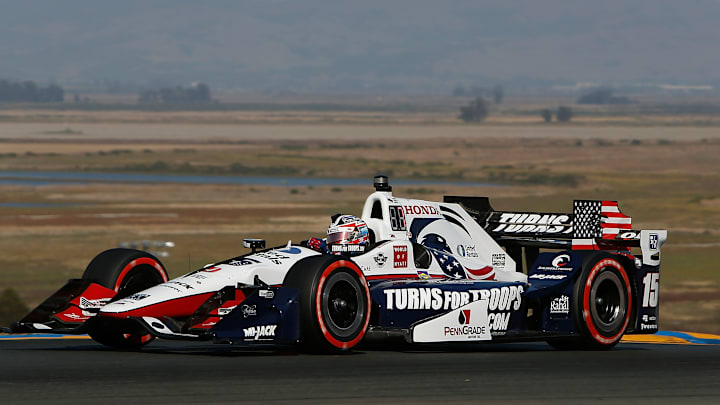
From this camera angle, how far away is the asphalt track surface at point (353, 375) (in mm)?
11164

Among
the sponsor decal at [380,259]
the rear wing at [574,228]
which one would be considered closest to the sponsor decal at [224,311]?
the sponsor decal at [380,259]

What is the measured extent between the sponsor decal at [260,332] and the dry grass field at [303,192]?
1592 millimetres

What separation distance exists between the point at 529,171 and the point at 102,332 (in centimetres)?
9851

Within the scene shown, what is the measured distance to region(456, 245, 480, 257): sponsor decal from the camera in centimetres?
1678

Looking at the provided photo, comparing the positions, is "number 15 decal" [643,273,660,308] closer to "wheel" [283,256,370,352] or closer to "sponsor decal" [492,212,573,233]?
"sponsor decal" [492,212,573,233]

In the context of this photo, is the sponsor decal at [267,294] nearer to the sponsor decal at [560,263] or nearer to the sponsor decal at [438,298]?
the sponsor decal at [438,298]

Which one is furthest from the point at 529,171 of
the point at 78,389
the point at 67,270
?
the point at 78,389

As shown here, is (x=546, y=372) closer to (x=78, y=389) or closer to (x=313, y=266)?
(x=313, y=266)

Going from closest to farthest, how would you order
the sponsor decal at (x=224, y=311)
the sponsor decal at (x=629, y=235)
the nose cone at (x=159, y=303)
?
the nose cone at (x=159, y=303) → the sponsor decal at (x=224, y=311) → the sponsor decal at (x=629, y=235)

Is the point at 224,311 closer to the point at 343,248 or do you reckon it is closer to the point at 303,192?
the point at 343,248

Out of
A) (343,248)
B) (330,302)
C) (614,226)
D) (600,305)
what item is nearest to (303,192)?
(614,226)

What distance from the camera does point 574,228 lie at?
17.5 meters

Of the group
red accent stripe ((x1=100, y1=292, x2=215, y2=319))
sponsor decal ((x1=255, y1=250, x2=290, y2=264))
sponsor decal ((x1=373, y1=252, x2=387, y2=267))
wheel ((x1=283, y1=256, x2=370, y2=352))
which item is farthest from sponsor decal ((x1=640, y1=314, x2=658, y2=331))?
red accent stripe ((x1=100, y1=292, x2=215, y2=319))

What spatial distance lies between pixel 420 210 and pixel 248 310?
387 centimetres
